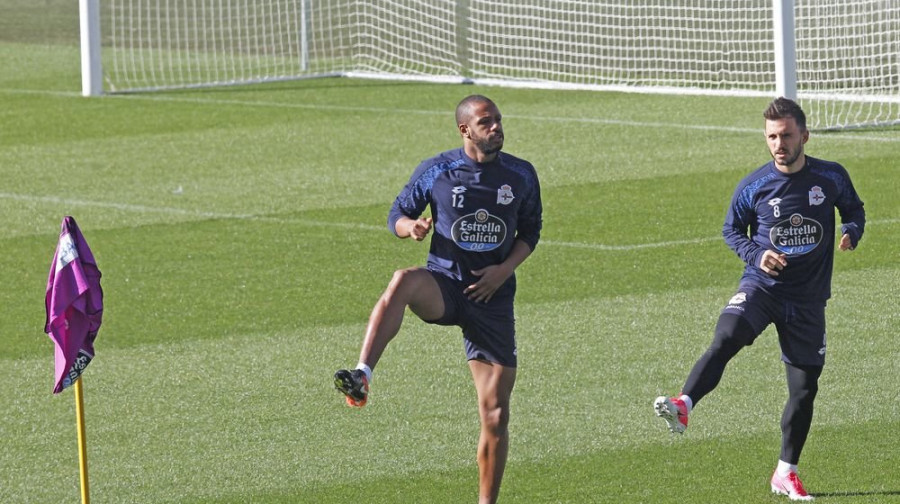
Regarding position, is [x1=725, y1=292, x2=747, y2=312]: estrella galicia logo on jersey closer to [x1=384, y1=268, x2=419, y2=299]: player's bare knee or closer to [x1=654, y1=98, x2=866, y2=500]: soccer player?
[x1=654, y1=98, x2=866, y2=500]: soccer player

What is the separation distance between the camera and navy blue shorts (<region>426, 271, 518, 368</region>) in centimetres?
757

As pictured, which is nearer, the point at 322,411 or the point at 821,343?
the point at 821,343

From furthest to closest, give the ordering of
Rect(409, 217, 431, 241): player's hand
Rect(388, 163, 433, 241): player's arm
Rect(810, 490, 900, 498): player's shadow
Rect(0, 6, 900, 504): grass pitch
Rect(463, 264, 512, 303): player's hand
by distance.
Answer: Rect(0, 6, 900, 504): grass pitch, Rect(810, 490, 900, 498): player's shadow, Rect(388, 163, 433, 241): player's arm, Rect(463, 264, 512, 303): player's hand, Rect(409, 217, 431, 241): player's hand

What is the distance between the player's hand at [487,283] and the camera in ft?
24.6

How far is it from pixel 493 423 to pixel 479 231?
869 mm

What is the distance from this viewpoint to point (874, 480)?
8.08 metres

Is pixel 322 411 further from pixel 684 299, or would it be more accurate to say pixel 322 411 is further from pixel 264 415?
pixel 684 299

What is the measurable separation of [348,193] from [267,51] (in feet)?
44.5

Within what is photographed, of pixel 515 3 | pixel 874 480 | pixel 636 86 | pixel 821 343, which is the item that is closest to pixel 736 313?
pixel 821 343

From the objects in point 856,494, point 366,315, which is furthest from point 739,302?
point 366,315

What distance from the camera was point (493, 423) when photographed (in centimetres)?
757

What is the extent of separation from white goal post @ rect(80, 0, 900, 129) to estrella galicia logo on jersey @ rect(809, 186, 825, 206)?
1175 centimetres

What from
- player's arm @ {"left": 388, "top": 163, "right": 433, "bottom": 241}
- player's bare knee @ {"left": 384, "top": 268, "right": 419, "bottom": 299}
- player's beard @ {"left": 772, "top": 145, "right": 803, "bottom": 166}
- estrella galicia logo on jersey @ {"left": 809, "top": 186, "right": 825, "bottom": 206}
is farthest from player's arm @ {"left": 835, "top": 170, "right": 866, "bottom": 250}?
player's bare knee @ {"left": 384, "top": 268, "right": 419, "bottom": 299}

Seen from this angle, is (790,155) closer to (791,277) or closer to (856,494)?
(791,277)
